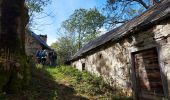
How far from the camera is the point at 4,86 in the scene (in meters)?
6.36

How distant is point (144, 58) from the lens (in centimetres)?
748

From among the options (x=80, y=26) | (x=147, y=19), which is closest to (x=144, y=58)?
(x=147, y=19)

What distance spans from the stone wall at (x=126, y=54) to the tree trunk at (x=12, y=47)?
3824 millimetres

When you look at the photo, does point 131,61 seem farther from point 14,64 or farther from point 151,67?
point 14,64

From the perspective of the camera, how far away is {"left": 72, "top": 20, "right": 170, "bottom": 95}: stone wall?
6.30 metres

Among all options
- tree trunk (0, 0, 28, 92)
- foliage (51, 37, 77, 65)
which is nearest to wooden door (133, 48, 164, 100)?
tree trunk (0, 0, 28, 92)

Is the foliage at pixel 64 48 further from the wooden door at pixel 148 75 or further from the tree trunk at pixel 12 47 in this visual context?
the tree trunk at pixel 12 47

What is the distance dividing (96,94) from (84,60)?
677 cm

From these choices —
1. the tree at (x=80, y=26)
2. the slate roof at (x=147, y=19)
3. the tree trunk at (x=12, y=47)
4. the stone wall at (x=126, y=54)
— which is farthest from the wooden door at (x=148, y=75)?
the tree at (x=80, y=26)

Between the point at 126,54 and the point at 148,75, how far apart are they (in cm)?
146

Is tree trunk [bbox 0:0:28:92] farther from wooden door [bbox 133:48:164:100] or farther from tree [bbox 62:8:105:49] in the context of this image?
tree [bbox 62:8:105:49]

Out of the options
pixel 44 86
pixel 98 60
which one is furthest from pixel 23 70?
pixel 98 60

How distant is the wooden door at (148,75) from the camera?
675 centimetres

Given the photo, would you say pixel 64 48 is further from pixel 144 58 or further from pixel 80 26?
pixel 144 58
